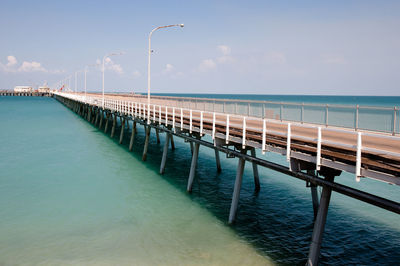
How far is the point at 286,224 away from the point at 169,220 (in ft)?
15.4

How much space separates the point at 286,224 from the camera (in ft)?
45.0

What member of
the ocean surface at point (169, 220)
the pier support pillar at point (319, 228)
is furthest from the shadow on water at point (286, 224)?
the pier support pillar at point (319, 228)

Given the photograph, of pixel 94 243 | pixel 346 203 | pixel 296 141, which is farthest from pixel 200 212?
pixel 346 203

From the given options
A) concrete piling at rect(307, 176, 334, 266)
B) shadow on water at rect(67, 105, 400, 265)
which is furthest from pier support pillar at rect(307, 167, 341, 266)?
shadow on water at rect(67, 105, 400, 265)

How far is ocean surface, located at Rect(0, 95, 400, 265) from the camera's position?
11141 millimetres

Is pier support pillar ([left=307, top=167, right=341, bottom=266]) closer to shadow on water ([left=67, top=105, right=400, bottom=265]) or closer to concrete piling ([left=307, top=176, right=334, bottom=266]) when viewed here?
concrete piling ([left=307, top=176, right=334, bottom=266])

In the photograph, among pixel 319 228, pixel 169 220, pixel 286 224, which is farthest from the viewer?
pixel 169 220

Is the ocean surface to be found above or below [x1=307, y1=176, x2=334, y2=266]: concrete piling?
below

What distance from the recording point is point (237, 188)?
14016 mm

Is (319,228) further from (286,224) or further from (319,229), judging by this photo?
(286,224)

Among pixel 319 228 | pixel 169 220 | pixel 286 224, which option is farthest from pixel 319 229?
pixel 169 220

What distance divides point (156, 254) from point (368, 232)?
8092mm

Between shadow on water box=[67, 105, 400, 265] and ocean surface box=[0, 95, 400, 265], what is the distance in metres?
0.04

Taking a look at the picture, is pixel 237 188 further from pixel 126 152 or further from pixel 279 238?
pixel 126 152
